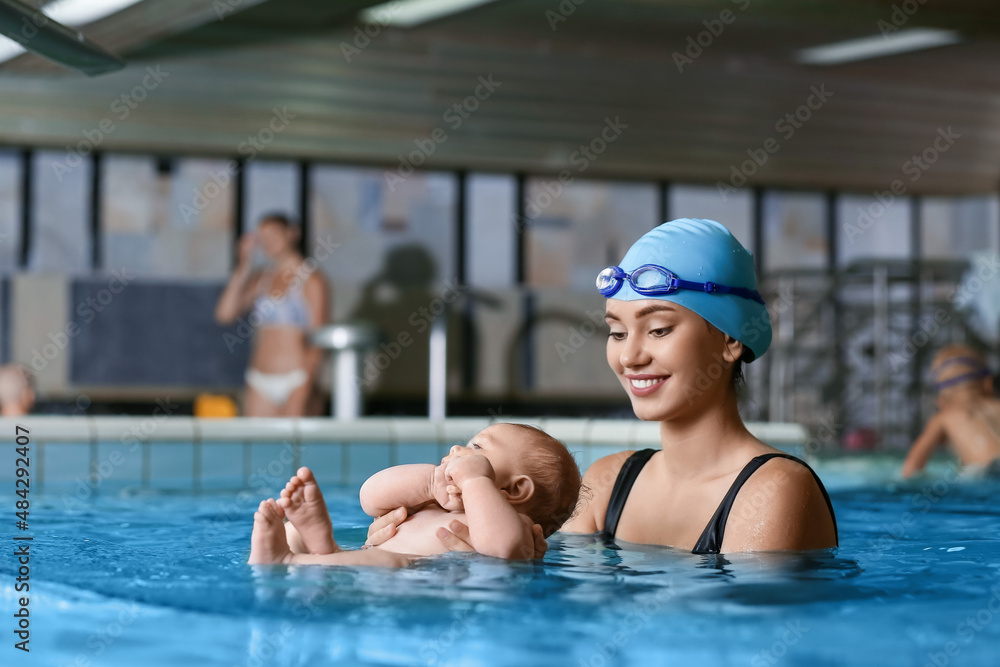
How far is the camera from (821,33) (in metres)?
9.19

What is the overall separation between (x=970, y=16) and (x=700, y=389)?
26.1 ft

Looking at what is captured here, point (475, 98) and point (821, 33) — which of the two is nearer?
point (821, 33)

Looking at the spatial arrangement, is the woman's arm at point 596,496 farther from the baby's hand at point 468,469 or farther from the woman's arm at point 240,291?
the woman's arm at point 240,291

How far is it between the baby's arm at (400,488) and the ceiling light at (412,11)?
667 cm

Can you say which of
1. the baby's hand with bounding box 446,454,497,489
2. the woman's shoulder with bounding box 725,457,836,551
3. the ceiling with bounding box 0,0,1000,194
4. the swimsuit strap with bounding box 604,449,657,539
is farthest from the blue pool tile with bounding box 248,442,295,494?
the ceiling with bounding box 0,0,1000,194

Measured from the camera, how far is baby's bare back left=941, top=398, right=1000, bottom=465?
227 inches

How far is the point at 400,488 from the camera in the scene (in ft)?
7.69

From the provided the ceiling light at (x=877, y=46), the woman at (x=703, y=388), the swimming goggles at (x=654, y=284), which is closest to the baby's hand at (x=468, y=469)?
the woman at (x=703, y=388)

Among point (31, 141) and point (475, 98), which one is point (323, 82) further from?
point (31, 141)

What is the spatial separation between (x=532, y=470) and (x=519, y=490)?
0.05m

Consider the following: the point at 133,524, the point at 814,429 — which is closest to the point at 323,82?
the point at 814,429

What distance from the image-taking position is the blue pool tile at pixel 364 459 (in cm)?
499

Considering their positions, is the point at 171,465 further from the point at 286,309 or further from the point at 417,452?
the point at 286,309

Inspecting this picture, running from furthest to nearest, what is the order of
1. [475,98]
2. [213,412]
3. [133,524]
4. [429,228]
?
1. [429,228]
2. [475,98]
3. [213,412]
4. [133,524]
